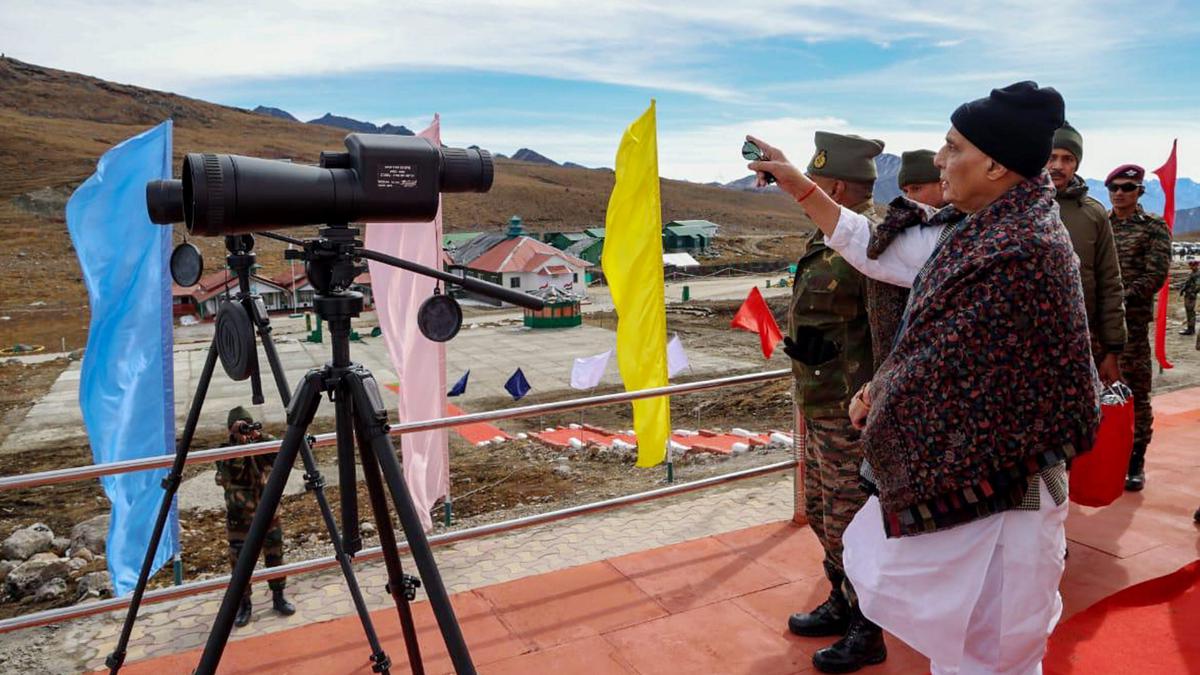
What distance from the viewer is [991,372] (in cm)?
180

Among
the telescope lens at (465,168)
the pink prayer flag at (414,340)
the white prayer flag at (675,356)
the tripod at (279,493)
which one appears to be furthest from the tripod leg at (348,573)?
the white prayer flag at (675,356)

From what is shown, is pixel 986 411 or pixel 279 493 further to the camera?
pixel 279 493

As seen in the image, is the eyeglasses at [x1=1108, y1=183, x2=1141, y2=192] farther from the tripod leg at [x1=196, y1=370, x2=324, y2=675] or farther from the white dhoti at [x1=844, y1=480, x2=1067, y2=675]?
the tripod leg at [x1=196, y1=370, x2=324, y2=675]

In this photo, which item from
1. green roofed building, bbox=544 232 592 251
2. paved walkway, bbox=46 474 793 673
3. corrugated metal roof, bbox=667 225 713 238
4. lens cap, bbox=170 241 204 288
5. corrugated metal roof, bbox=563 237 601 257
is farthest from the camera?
corrugated metal roof, bbox=667 225 713 238

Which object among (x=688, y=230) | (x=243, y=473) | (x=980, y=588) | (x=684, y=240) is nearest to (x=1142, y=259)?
(x=980, y=588)

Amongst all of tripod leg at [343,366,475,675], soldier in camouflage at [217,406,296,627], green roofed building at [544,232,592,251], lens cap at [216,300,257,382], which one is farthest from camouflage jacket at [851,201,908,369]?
green roofed building at [544,232,592,251]

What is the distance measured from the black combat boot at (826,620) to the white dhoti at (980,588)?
1.23 metres

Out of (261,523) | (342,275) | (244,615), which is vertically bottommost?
(244,615)

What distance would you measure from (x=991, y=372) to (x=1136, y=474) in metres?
4.03

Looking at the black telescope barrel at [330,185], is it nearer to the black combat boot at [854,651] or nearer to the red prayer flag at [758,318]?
the black combat boot at [854,651]

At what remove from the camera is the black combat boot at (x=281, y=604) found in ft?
14.2

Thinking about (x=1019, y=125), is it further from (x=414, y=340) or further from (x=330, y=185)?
(x=414, y=340)

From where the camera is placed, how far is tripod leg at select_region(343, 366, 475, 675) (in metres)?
1.82

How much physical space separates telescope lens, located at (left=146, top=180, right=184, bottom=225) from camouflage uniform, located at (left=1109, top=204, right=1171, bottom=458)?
507 cm
